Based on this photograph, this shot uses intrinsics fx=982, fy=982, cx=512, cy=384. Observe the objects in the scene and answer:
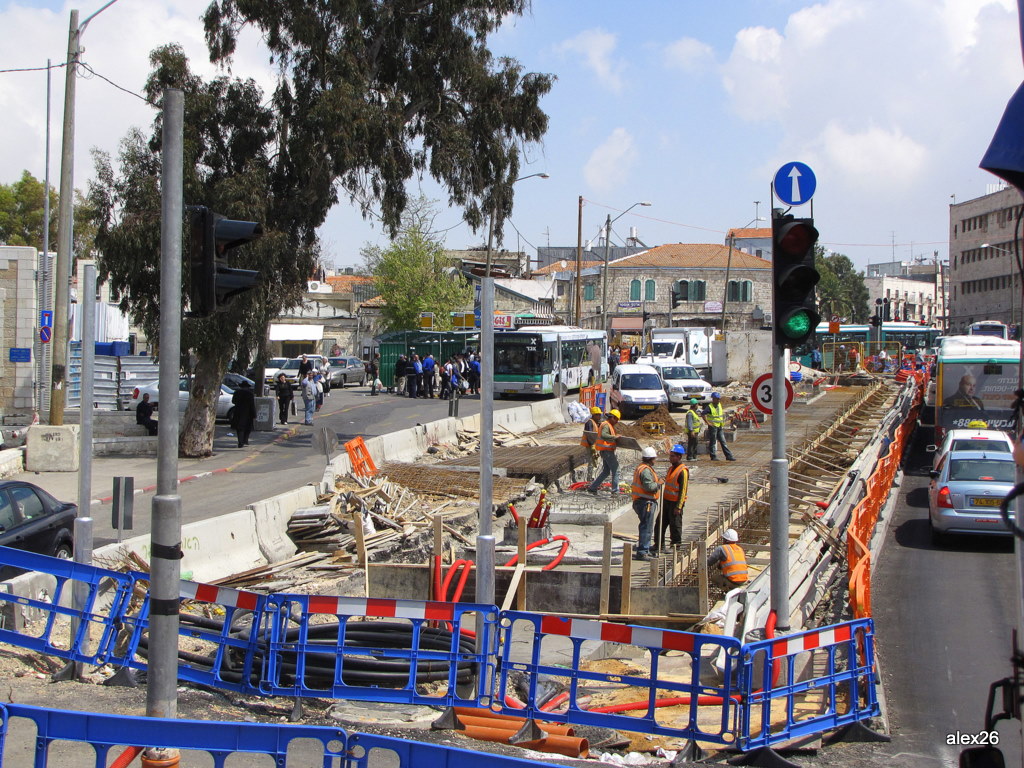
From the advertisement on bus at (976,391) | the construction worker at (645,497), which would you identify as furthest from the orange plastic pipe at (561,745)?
the advertisement on bus at (976,391)

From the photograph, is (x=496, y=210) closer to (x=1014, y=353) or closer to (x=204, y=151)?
(x=204, y=151)

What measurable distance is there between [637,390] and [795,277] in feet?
84.9

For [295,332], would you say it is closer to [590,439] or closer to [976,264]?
[590,439]

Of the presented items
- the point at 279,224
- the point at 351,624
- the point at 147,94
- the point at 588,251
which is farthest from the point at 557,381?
the point at 588,251

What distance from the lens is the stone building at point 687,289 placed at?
79250mm

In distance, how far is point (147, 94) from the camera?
21.7m

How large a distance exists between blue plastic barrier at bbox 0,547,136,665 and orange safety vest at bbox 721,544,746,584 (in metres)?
7.09

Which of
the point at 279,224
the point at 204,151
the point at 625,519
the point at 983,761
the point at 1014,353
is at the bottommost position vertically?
the point at 625,519

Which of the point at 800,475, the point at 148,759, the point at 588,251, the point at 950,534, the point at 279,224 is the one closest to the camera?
the point at 148,759

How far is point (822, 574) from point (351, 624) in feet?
21.1

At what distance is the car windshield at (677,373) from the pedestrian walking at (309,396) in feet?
46.4

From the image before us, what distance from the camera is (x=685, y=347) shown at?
47.8 meters

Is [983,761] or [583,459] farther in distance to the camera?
[583,459]

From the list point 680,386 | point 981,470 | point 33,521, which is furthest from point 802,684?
point 680,386
